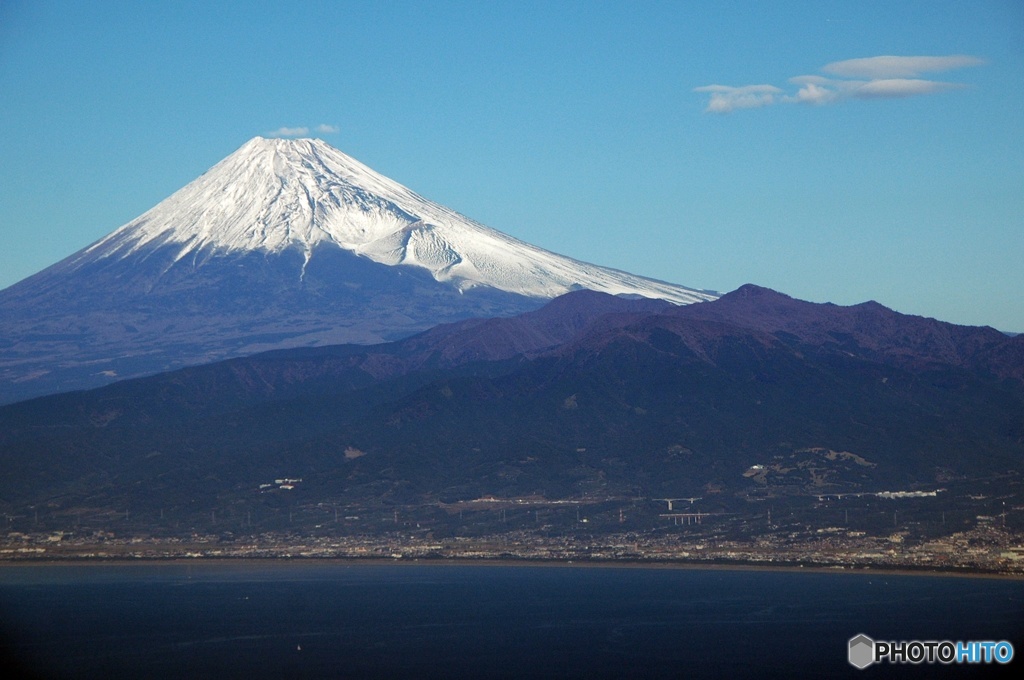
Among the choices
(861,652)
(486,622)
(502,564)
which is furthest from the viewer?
(502,564)

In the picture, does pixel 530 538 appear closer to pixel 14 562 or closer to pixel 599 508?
pixel 599 508

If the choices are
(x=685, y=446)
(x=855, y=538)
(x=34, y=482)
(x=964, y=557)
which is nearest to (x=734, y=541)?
(x=855, y=538)
